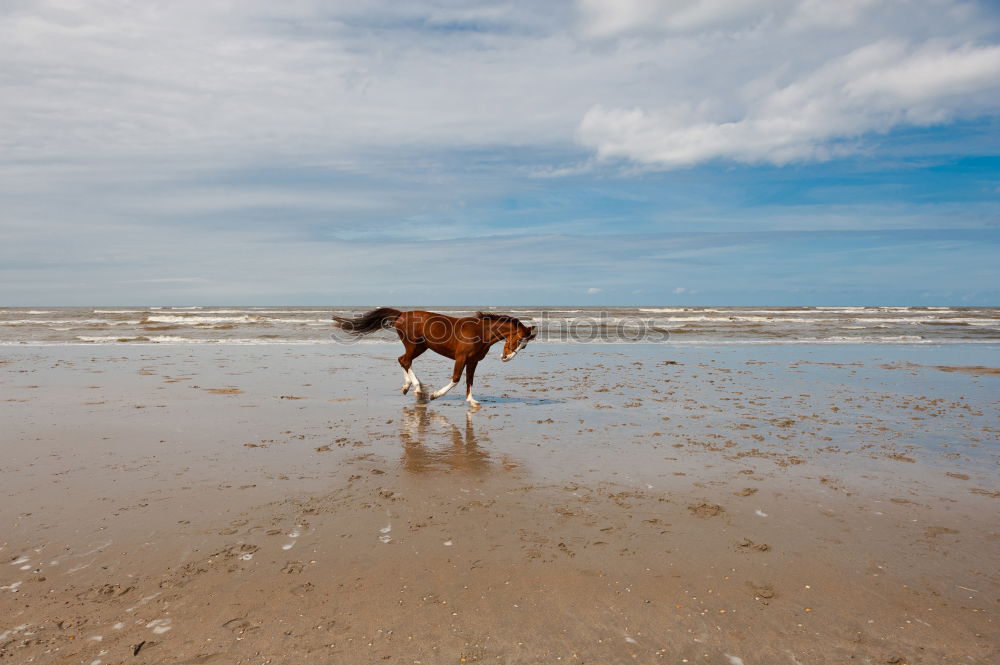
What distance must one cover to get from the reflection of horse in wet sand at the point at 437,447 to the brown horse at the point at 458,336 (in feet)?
3.61

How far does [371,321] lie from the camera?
38.7 feet

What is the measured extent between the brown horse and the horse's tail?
19mm

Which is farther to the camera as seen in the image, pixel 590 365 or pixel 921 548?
pixel 590 365

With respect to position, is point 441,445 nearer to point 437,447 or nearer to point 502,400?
point 437,447

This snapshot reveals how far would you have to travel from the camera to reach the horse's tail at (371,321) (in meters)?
11.5

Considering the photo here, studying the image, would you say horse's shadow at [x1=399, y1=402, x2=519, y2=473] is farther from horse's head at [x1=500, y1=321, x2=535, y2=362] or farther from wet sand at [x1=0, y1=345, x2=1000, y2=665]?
horse's head at [x1=500, y1=321, x2=535, y2=362]

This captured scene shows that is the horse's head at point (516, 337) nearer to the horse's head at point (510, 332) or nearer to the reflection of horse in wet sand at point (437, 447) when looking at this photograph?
the horse's head at point (510, 332)

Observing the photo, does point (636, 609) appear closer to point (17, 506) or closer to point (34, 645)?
point (34, 645)

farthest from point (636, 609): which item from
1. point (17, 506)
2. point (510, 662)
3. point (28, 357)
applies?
point (28, 357)

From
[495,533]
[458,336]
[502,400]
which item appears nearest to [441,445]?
[495,533]

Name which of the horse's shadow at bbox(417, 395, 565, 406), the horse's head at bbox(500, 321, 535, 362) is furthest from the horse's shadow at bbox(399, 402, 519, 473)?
the horse's head at bbox(500, 321, 535, 362)

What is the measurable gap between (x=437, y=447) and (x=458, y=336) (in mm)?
3485

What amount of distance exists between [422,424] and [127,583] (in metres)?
5.38

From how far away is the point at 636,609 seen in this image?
3609mm
